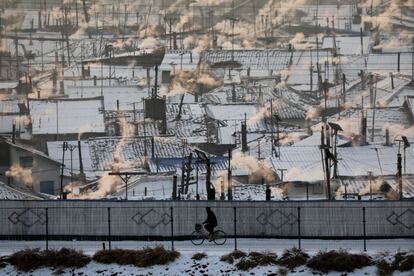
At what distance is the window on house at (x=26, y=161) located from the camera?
64.5ft

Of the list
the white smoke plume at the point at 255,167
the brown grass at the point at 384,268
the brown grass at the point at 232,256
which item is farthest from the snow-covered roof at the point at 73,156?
the brown grass at the point at 384,268

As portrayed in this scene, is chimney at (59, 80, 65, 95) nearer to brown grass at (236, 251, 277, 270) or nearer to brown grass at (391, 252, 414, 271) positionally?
brown grass at (236, 251, 277, 270)

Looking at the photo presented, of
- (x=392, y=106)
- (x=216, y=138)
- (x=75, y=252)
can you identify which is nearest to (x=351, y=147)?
(x=216, y=138)

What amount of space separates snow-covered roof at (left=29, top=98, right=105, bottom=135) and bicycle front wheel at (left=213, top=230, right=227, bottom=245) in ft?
50.9

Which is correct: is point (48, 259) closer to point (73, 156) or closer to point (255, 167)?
point (255, 167)

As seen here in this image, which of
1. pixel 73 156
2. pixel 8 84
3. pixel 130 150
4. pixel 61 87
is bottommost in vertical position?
pixel 73 156

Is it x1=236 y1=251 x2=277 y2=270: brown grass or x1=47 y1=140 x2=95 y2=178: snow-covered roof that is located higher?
x1=236 y1=251 x2=277 y2=270: brown grass

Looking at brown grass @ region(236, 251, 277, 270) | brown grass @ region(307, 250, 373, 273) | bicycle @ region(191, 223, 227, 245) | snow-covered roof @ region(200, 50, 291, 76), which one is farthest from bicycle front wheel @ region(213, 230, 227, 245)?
snow-covered roof @ region(200, 50, 291, 76)

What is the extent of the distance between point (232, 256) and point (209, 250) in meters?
0.50

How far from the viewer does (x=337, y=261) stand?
8.13m

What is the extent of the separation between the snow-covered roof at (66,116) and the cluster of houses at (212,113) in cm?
6

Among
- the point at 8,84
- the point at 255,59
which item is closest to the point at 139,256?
the point at 8,84

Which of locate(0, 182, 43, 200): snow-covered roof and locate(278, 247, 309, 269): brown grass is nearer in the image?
locate(278, 247, 309, 269): brown grass

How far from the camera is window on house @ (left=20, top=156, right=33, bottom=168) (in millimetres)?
19672
